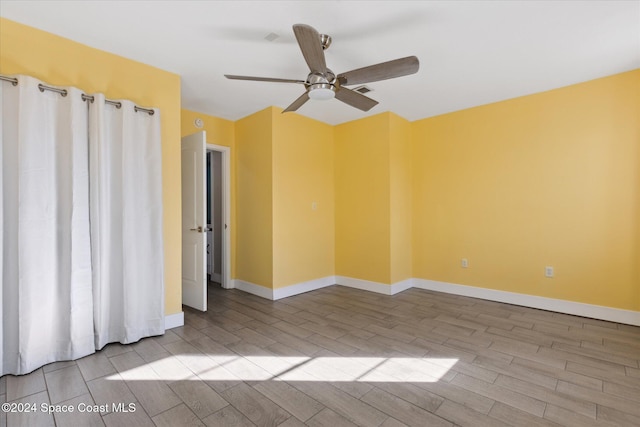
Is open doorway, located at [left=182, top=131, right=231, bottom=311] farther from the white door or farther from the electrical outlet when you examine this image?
the electrical outlet

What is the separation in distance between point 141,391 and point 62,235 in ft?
4.57

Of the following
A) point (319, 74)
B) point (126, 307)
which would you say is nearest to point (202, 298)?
point (126, 307)

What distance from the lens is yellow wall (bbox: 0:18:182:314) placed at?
228 cm

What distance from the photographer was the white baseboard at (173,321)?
9.96 feet

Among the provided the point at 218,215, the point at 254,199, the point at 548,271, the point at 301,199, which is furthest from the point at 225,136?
the point at 548,271

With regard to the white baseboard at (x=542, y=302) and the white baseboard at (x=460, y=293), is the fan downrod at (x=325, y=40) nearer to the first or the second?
the white baseboard at (x=460, y=293)

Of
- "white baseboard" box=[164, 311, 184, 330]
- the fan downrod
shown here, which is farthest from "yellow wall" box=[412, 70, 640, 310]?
"white baseboard" box=[164, 311, 184, 330]

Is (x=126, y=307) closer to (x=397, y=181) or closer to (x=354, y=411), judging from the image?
(x=354, y=411)

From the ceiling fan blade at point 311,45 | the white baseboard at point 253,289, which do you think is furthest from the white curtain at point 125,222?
the ceiling fan blade at point 311,45

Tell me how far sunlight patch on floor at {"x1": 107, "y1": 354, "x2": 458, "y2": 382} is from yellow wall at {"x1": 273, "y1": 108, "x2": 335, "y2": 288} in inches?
69.7

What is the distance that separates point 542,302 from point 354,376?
114 inches

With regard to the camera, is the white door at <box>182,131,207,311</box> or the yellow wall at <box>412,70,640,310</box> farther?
the white door at <box>182,131,207,311</box>

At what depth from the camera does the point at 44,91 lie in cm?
228

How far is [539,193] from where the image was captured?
145 inches
